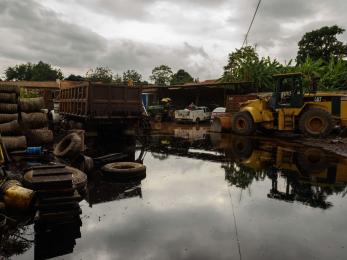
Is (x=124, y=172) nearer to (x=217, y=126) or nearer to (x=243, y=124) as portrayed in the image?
(x=243, y=124)

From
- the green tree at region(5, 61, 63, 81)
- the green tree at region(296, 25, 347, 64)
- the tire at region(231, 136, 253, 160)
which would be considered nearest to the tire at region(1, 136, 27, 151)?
the tire at region(231, 136, 253, 160)

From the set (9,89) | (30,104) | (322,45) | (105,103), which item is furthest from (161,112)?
(322,45)

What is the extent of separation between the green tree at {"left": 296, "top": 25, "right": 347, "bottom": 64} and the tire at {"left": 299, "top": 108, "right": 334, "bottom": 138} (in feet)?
106

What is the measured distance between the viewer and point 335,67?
86.0ft

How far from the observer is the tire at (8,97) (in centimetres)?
909

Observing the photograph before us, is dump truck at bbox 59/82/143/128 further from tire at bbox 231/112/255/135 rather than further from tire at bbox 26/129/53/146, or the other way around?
tire at bbox 231/112/255/135

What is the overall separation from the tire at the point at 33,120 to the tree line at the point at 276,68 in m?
11.6

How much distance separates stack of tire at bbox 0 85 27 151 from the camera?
27.5 ft

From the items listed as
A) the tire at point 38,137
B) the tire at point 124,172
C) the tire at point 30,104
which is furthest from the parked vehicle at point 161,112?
the tire at point 124,172

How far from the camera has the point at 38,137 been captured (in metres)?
9.69

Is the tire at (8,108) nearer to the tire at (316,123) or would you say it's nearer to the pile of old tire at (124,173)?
the pile of old tire at (124,173)

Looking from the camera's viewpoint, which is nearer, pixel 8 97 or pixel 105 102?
pixel 8 97

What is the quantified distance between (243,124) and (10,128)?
11237mm

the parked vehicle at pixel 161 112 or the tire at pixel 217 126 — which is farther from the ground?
the parked vehicle at pixel 161 112
